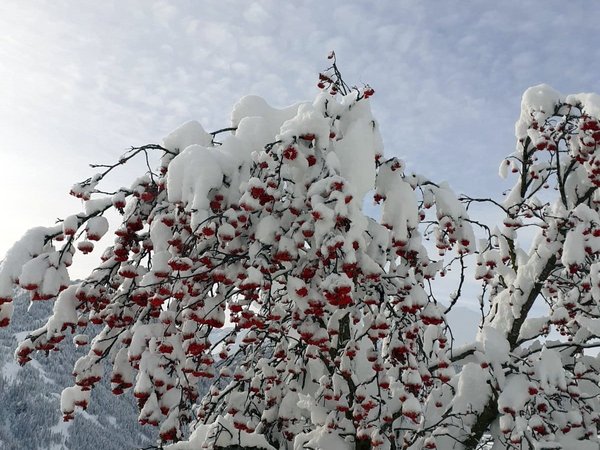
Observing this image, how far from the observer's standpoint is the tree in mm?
3285

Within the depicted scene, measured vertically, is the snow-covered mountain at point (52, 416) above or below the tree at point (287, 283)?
below

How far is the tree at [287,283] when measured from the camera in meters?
3.29

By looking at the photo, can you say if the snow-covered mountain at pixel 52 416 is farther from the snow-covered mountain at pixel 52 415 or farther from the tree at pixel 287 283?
the tree at pixel 287 283

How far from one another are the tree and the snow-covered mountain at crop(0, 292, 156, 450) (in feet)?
239

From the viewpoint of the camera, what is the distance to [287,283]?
3.46 meters

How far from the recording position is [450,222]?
4.08 m

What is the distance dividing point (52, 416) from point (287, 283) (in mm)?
93768

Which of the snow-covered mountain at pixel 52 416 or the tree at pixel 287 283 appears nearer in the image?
the tree at pixel 287 283

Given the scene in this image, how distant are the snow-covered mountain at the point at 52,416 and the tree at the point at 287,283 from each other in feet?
239

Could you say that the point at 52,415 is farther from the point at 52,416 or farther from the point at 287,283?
the point at 287,283

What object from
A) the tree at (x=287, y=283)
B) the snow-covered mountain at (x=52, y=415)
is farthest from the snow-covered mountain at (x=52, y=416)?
the tree at (x=287, y=283)

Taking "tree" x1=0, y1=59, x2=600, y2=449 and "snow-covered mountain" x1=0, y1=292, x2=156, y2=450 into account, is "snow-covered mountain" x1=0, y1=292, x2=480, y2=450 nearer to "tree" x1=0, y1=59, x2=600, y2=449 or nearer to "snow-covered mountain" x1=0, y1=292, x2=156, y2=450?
"snow-covered mountain" x1=0, y1=292, x2=156, y2=450

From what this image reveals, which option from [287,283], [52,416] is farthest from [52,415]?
[287,283]

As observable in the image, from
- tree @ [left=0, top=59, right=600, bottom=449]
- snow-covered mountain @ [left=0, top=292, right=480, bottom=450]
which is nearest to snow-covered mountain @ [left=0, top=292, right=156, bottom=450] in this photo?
snow-covered mountain @ [left=0, top=292, right=480, bottom=450]
